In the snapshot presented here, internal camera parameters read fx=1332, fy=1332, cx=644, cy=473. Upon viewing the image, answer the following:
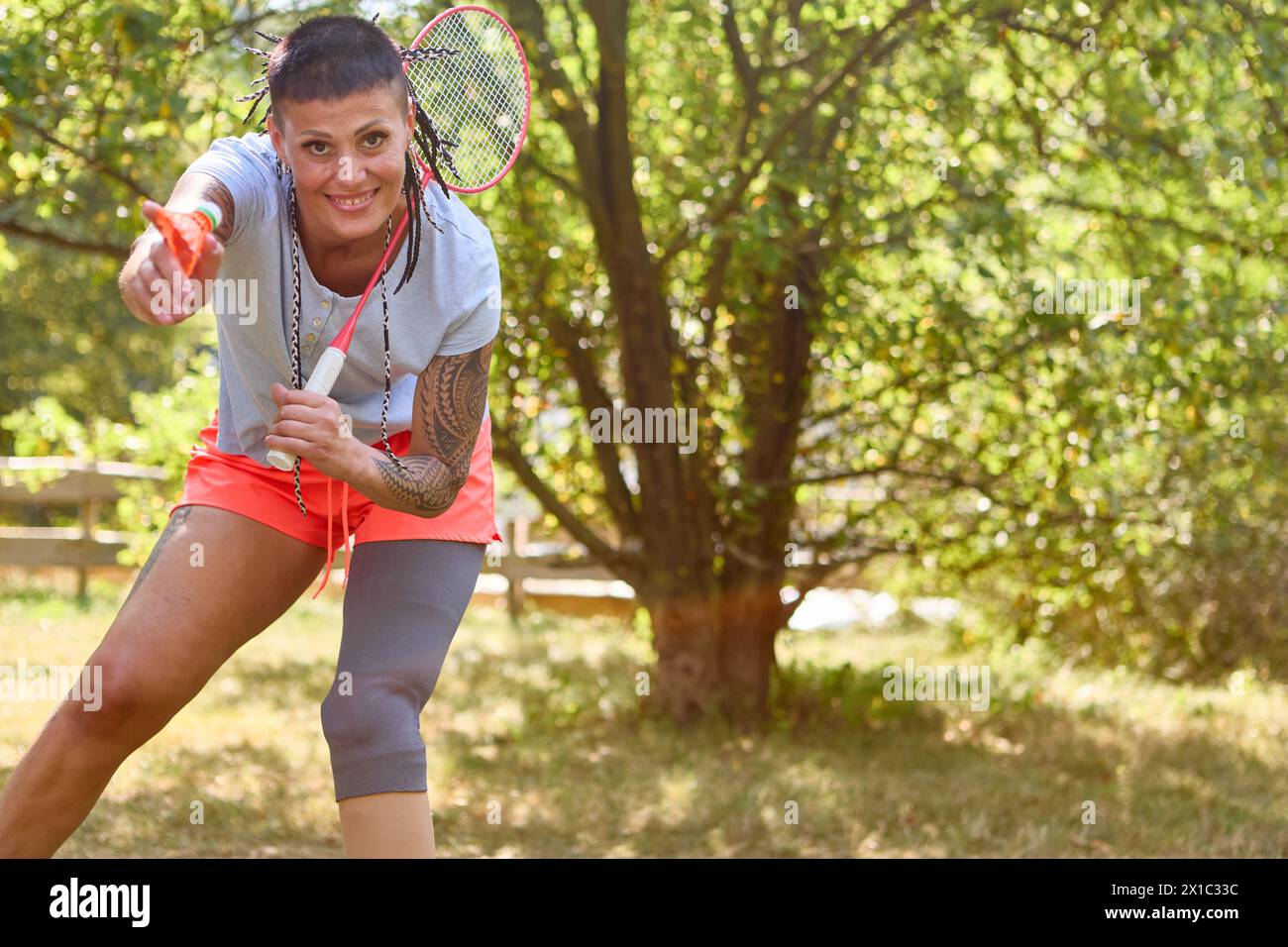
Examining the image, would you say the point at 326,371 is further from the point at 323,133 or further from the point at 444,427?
the point at 323,133

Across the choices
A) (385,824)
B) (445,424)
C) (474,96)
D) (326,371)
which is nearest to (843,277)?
(474,96)

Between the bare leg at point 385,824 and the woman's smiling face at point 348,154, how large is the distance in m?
1.03

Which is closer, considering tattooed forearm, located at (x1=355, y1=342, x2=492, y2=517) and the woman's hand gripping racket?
tattooed forearm, located at (x1=355, y1=342, x2=492, y2=517)

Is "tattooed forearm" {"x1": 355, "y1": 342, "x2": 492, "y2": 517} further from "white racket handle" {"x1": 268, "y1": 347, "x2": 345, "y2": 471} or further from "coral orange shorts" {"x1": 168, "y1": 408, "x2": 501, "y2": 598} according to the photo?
"white racket handle" {"x1": 268, "y1": 347, "x2": 345, "y2": 471}

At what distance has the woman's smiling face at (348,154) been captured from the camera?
2.37 meters

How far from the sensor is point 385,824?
7.69 ft

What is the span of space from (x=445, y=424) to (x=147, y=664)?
27.2 inches

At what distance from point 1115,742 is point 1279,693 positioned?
1.81m

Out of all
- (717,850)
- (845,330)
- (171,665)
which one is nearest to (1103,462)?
(845,330)

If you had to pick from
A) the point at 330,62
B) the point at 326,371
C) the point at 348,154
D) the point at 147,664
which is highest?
the point at 330,62

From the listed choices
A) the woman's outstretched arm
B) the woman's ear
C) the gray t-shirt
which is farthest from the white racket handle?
the woman's ear

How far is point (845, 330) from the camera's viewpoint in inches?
234

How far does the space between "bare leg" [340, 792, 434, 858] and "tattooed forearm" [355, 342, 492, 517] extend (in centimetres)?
53

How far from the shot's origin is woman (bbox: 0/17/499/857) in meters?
2.36
